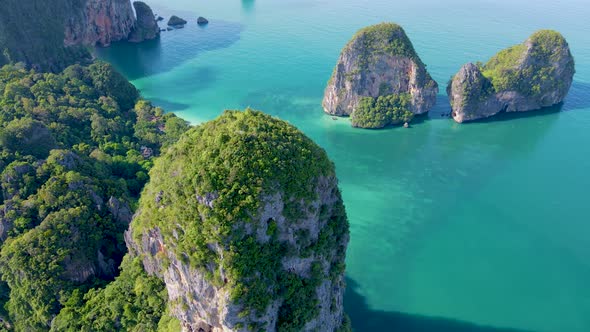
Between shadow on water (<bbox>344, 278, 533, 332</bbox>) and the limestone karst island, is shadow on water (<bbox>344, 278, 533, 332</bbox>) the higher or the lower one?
the lower one

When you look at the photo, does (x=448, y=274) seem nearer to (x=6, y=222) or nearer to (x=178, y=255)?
(x=178, y=255)

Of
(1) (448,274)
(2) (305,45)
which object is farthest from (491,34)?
(1) (448,274)

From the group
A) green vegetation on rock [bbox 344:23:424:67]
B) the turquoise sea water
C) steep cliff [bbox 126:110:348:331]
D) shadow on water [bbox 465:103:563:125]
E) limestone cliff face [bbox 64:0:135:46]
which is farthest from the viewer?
limestone cliff face [bbox 64:0:135:46]

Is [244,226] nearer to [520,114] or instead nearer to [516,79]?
[516,79]

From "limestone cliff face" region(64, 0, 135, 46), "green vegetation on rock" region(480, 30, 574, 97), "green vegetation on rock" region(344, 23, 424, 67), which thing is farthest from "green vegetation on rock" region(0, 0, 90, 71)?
"green vegetation on rock" region(480, 30, 574, 97)

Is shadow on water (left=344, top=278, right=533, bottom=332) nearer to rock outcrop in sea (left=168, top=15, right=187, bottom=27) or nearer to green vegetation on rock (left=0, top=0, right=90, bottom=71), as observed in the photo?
green vegetation on rock (left=0, top=0, right=90, bottom=71)

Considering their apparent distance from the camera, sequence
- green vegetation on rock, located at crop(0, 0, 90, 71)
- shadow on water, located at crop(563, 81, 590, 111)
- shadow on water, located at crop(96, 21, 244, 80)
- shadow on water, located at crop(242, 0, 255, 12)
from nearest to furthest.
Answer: green vegetation on rock, located at crop(0, 0, 90, 71) < shadow on water, located at crop(563, 81, 590, 111) < shadow on water, located at crop(96, 21, 244, 80) < shadow on water, located at crop(242, 0, 255, 12)

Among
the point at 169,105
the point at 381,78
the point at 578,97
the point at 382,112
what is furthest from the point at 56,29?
the point at 578,97

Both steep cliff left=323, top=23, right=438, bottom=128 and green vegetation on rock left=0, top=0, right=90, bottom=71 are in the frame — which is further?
green vegetation on rock left=0, top=0, right=90, bottom=71

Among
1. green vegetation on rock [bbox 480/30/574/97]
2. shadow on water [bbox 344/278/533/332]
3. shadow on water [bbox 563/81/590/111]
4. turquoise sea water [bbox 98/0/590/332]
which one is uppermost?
green vegetation on rock [bbox 480/30/574/97]
